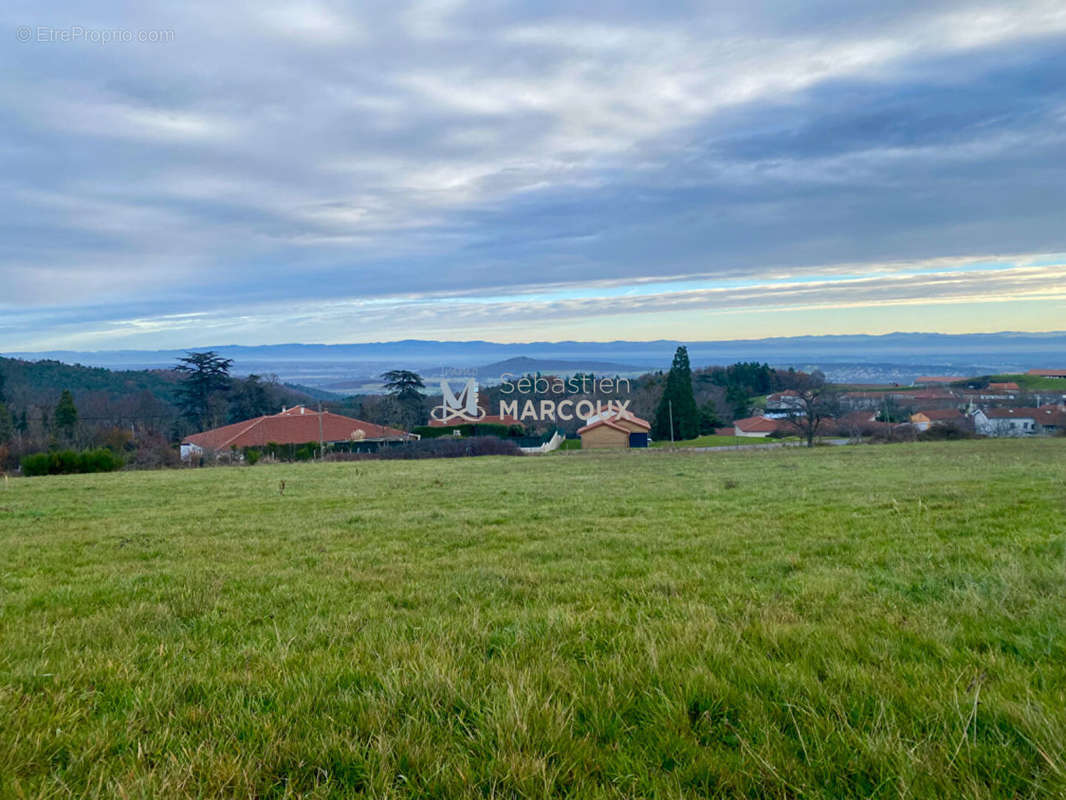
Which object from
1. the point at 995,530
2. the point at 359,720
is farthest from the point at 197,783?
the point at 995,530

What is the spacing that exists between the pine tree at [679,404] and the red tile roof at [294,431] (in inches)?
1004

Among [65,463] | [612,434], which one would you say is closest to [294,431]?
[612,434]

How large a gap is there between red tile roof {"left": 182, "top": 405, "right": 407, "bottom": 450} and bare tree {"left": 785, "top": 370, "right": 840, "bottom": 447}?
33804mm

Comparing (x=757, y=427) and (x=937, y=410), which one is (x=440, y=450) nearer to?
(x=757, y=427)

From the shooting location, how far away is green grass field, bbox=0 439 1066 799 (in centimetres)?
201

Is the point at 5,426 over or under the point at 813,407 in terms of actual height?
over

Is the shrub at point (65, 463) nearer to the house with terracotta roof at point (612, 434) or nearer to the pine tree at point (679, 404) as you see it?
the house with terracotta roof at point (612, 434)

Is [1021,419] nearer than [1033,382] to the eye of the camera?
Yes

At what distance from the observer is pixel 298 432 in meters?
57.3

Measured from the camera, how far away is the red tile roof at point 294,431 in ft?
175

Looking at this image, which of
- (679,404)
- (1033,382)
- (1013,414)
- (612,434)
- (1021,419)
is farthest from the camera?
(1033,382)

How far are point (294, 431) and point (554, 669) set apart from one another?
58.6m

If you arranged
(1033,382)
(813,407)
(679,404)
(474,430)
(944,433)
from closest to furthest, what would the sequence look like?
(944,433) < (813,407) < (474,430) < (679,404) < (1033,382)

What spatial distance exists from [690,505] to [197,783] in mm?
8766
